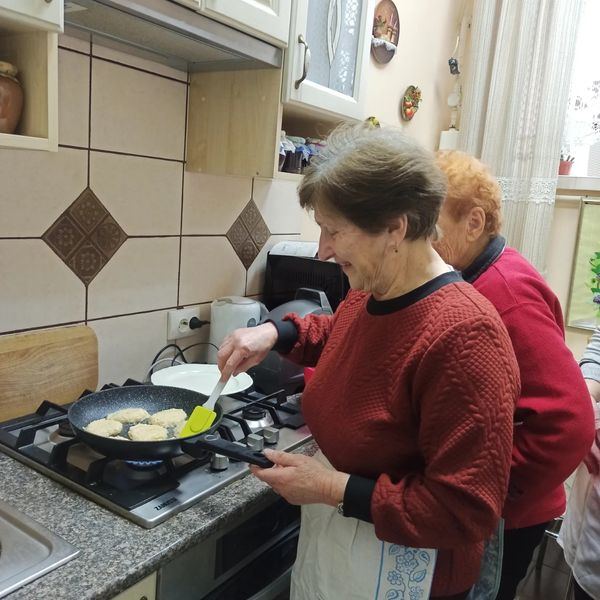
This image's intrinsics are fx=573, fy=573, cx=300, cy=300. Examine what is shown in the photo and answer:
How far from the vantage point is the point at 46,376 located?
4.19 feet

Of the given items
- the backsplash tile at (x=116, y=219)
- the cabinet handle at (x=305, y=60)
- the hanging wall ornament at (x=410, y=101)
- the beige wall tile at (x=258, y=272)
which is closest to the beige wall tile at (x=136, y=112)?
the backsplash tile at (x=116, y=219)

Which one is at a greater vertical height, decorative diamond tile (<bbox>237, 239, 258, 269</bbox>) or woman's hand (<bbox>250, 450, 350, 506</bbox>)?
decorative diamond tile (<bbox>237, 239, 258, 269</bbox>)

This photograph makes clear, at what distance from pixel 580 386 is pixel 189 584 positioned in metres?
0.78

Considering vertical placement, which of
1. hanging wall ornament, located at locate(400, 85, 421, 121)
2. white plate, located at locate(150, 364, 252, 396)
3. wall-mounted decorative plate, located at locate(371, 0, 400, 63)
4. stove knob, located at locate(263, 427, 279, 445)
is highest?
wall-mounted decorative plate, located at locate(371, 0, 400, 63)

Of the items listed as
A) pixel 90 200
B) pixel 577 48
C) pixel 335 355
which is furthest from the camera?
pixel 577 48

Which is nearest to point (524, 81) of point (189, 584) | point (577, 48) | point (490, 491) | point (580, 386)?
point (577, 48)

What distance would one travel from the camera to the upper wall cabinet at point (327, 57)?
4.34ft

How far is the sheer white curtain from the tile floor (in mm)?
1216

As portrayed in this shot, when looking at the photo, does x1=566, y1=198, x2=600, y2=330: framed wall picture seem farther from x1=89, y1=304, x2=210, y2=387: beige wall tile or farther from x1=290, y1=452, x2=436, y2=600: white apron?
x1=290, y1=452, x2=436, y2=600: white apron

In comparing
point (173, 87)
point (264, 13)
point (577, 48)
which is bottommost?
point (173, 87)

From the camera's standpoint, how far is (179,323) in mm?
1591

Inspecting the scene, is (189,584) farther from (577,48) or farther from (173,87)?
(577,48)

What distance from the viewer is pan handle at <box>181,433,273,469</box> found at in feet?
3.07

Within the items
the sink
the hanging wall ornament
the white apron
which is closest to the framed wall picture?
the hanging wall ornament
